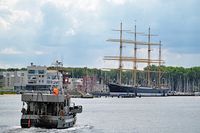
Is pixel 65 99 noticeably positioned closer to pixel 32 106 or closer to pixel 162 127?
pixel 32 106

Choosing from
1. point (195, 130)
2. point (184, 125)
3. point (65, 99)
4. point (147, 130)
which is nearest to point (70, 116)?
point (65, 99)

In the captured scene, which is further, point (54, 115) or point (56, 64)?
point (56, 64)

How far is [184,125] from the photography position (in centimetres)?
9581

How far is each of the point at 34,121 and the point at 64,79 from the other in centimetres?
752

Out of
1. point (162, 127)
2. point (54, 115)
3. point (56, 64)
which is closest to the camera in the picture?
point (54, 115)

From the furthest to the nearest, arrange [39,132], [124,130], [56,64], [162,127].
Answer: [162,127]
[124,130]
[56,64]
[39,132]

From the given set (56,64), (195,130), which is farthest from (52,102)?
(195,130)

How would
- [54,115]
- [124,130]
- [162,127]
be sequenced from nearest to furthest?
[54,115] → [124,130] → [162,127]

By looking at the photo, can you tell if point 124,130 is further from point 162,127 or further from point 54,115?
point 54,115

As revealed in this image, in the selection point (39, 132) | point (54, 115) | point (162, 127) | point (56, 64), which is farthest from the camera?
point (162, 127)

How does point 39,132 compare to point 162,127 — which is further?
point 162,127

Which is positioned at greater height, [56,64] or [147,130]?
[56,64]

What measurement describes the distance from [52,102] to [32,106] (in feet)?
8.49

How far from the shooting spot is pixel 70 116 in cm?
7288
